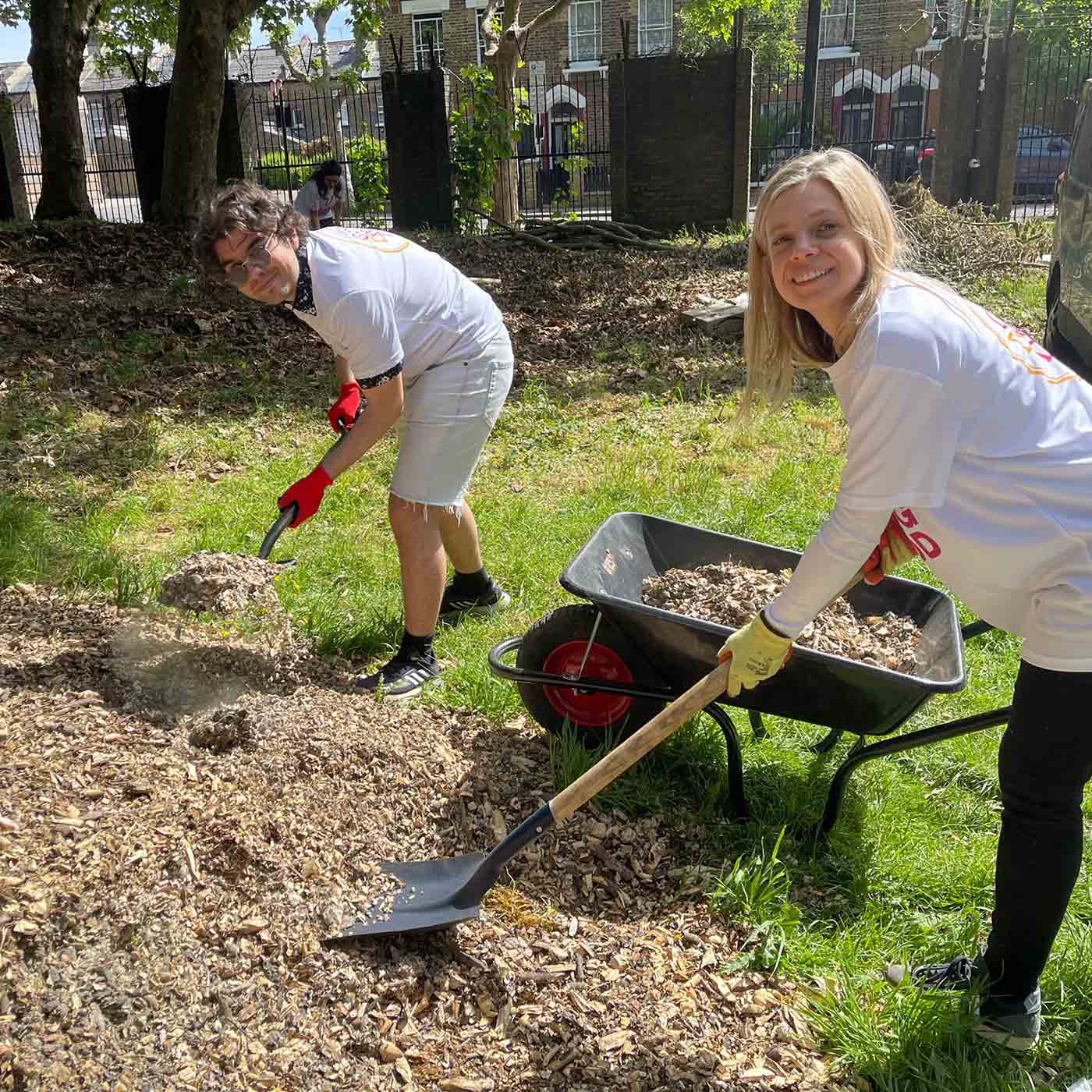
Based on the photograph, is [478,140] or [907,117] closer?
[478,140]

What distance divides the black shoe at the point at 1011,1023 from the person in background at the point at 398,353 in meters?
2.11

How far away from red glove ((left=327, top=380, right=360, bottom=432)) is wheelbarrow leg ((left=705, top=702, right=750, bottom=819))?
188 centimetres

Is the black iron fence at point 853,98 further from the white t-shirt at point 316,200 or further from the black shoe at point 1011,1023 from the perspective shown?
the black shoe at point 1011,1023

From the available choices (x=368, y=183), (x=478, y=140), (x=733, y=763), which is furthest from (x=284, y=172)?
(x=733, y=763)

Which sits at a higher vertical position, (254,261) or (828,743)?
(254,261)

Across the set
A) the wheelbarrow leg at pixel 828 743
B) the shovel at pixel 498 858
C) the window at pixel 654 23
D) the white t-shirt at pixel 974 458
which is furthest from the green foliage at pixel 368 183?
the window at pixel 654 23

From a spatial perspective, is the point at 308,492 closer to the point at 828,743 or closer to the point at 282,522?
the point at 282,522

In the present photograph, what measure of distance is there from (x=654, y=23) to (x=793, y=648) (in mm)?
38663

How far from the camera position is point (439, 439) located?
3.61m

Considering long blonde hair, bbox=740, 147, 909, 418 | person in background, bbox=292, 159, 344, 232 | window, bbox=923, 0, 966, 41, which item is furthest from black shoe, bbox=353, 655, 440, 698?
window, bbox=923, 0, 966, 41

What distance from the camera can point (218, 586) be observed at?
3619mm

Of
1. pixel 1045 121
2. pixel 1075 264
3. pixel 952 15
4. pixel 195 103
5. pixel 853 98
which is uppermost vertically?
pixel 853 98

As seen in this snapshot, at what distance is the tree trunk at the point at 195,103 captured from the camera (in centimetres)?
995

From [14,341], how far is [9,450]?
2.32 metres
